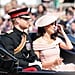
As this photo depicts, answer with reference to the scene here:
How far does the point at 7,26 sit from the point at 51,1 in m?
4.37

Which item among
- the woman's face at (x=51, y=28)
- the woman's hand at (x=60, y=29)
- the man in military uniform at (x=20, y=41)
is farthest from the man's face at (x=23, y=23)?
the woman's hand at (x=60, y=29)

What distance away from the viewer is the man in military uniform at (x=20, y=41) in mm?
6223

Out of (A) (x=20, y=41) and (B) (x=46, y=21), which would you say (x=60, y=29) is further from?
(A) (x=20, y=41)

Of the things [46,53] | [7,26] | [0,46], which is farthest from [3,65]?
[7,26]

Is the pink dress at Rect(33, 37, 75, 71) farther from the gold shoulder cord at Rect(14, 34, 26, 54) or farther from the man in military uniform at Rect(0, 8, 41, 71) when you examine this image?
the gold shoulder cord at Rect(14, 34, 26, 54)

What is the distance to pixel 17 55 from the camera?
252 inches

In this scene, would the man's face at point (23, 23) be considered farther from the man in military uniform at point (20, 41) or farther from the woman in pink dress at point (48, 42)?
the woman in pink dress at point (48, 42)

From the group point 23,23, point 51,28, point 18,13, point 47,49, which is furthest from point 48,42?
point 18,13

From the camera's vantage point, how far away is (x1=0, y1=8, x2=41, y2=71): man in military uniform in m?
6.22

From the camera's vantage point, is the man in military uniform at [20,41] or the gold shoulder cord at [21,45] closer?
the man in military uniform at [20,41]

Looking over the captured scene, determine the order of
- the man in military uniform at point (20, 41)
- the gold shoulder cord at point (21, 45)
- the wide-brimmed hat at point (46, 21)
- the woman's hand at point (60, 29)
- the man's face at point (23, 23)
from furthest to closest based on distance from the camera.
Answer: the woman's hand at point (60, 29) < the wide-brimmed hat at point (46, 21) < the man's face at point (23, 23) < the gold shoulder cord at point (21, 45) < the man in military uniform at point (20, 41)

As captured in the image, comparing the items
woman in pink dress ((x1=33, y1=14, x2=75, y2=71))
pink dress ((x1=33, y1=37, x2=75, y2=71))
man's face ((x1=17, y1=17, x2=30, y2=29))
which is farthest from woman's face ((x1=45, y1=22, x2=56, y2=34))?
man's face ((x1=17, y1=17, x2=30, y2=29))

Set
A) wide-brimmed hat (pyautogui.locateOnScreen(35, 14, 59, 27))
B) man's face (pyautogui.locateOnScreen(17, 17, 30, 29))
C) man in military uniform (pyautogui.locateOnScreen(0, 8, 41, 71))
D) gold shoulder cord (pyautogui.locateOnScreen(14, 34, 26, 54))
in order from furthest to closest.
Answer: wide-brimmed hat (pyautogui.locateOnScreen(35, 14, 59, 27))
man's face (pyautogui.locateOnScreen(17, 17, 30, 29))
gold shoulder cord (pyautogui.locateOnScreen(14, 34, 26, 54))
man in military uniform (pyautogui.locateOnScreen(0, 8, 41, 71))

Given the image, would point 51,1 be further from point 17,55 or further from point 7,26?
point 17,55
